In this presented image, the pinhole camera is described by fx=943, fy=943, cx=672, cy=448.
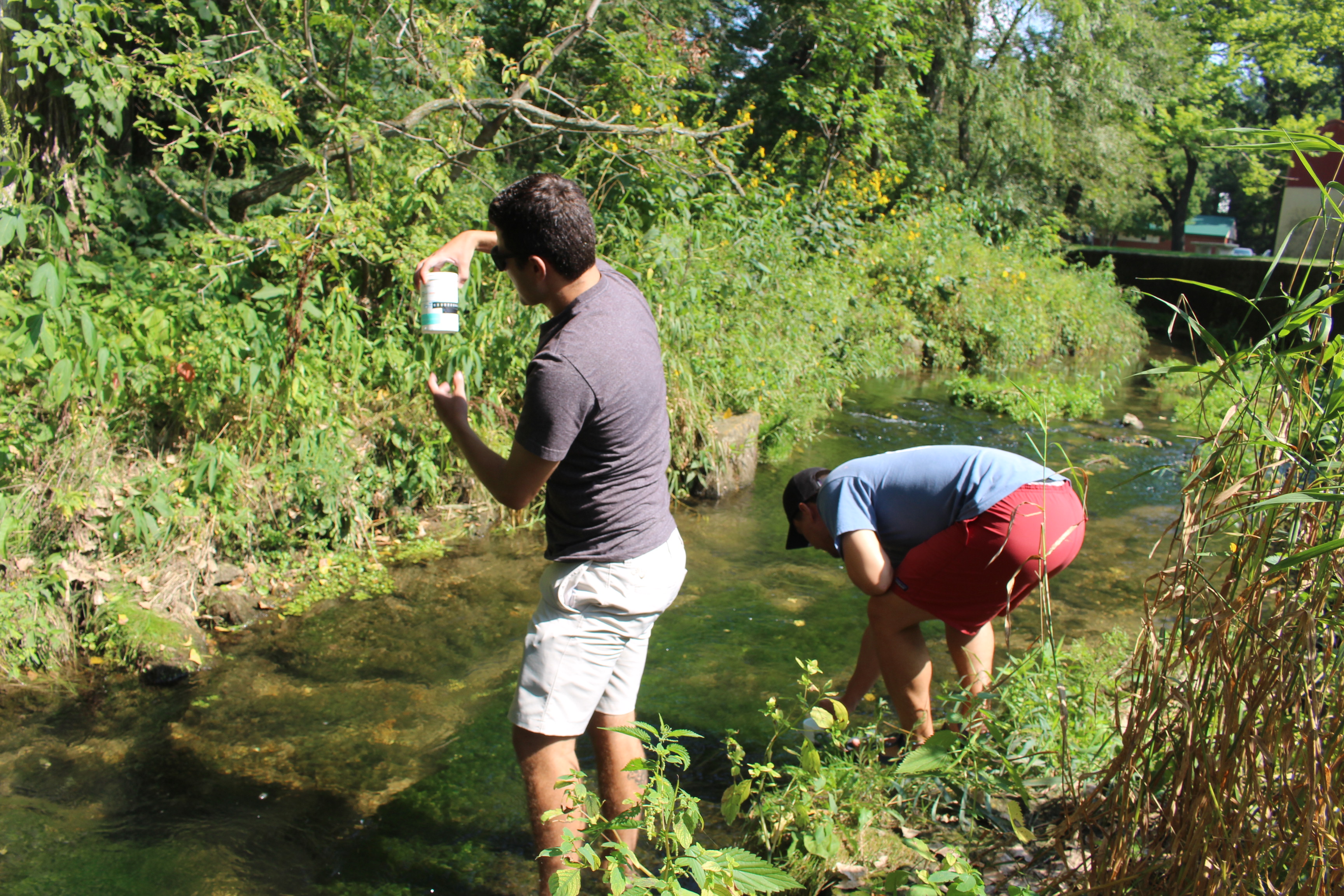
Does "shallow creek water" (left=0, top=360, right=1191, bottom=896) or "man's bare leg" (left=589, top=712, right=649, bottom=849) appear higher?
"man's bare leg" (left=589, top=712, right=649, bottom=849)

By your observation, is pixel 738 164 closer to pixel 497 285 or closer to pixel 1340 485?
pixel 497 285

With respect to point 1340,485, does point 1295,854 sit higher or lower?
lower

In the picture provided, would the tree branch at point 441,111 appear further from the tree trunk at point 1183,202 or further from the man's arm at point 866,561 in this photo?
the tree trunk at point 1183,202

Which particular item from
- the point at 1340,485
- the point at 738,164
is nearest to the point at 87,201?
the point at 1340,485

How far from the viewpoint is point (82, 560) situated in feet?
13.2

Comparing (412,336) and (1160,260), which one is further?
(1160,260)

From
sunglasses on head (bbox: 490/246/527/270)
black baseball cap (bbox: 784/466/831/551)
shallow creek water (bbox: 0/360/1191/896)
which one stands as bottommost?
shallow creek water (bbox: 0/360/1191/896)

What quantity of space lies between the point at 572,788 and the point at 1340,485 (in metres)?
1.71

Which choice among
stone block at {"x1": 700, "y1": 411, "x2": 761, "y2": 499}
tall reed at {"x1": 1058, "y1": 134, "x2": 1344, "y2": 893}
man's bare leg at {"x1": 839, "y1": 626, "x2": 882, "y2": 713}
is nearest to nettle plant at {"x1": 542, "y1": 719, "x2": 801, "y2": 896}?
tall reed at {"x1": 1058, "y1": 134, "x2": 1344, "y2": 893}

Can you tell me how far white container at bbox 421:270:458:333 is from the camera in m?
2.57

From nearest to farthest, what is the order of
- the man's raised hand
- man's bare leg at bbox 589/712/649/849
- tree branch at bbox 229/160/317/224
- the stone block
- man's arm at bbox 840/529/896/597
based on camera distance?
1. the man's raised hand
2. man's bare leg at bbox 589/712/649/849
3. man's arm at bbox 840/529/896/597
4. tree branch at bbox 229/160/317/224
5. the stone block

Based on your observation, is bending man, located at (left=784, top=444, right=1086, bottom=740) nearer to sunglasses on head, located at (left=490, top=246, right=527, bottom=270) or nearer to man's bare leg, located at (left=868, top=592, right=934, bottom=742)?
man's bare leg, located at (left=868, top=592, right=934, bottom=742)

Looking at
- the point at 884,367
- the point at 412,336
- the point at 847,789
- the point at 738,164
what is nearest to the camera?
the point at 847,789

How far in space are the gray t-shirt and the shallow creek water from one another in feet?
3.95
